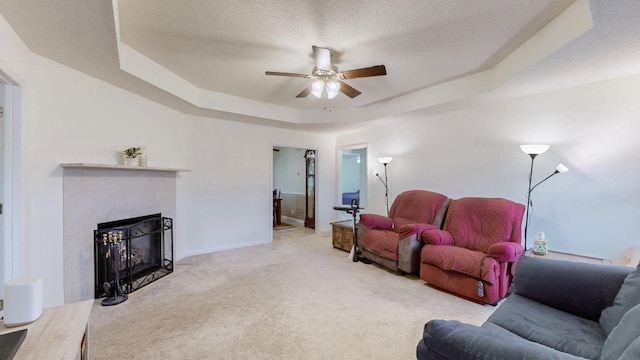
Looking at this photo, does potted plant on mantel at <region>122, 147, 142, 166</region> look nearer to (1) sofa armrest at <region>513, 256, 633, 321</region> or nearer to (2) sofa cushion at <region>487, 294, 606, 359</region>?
(2) sofa cushion at <region>487, 294, 606, 359</region>

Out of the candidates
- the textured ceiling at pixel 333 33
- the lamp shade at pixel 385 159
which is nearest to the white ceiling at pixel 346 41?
the textured ceiling at pixel 333 33

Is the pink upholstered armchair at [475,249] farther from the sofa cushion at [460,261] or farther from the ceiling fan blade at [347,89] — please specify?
the ceiling fan blade at [347,89]

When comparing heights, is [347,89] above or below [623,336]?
above

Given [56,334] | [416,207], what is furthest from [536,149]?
[56,334]

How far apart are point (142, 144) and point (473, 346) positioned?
12.8ft

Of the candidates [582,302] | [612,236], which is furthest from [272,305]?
[612,236]

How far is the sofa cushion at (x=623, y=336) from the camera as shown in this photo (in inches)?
34.0

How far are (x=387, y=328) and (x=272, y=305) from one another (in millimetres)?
1110

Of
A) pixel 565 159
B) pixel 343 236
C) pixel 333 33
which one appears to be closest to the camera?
pixel 333 33

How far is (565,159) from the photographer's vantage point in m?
3.00

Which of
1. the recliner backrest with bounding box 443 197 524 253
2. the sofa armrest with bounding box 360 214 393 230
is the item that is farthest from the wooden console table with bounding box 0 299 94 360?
the recliner backrest with bounding box 443 197 524 253

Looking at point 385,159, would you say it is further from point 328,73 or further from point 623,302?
point 623,302

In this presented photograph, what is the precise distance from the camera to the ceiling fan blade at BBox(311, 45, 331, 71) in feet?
8.34

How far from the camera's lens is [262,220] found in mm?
5148
